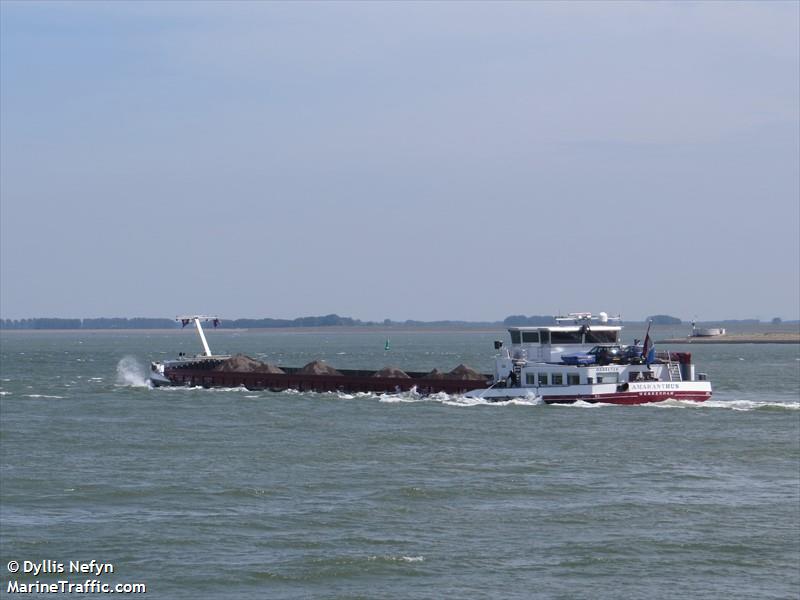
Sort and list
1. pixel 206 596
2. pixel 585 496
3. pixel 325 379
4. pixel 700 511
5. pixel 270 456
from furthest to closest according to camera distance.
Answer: pixel 325 379 < pixel 270 456 < pixel 585 496 < pixel 700 511 < pixel 206 596

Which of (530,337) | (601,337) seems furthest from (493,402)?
(601,337)

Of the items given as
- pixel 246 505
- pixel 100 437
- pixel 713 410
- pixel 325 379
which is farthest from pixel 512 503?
pixel 325 379

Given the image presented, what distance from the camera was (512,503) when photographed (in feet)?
122

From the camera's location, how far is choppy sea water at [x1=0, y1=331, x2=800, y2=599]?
28562 mm

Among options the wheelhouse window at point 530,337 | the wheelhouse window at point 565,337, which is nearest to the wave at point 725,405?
the wheelhouse window at point 565,337

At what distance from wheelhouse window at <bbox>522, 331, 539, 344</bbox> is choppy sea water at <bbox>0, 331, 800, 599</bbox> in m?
7.41

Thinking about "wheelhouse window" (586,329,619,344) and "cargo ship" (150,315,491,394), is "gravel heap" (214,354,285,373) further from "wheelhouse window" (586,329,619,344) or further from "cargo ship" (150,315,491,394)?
"wheelhouse window" (586,329,619,344)

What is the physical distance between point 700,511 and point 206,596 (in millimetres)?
16252

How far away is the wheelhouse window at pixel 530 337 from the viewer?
72.3 m

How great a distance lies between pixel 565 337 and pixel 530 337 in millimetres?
2219

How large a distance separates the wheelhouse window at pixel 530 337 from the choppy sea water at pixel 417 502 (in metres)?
7.41

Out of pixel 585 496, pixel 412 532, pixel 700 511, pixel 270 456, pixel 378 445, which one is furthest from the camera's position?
pixel 378 445

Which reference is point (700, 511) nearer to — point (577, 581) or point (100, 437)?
point (577, 581)

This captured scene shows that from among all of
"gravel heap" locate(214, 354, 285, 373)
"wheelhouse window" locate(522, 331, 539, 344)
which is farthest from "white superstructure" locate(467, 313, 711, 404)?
"gravel heap" locate(214, 354, 285, 373)
